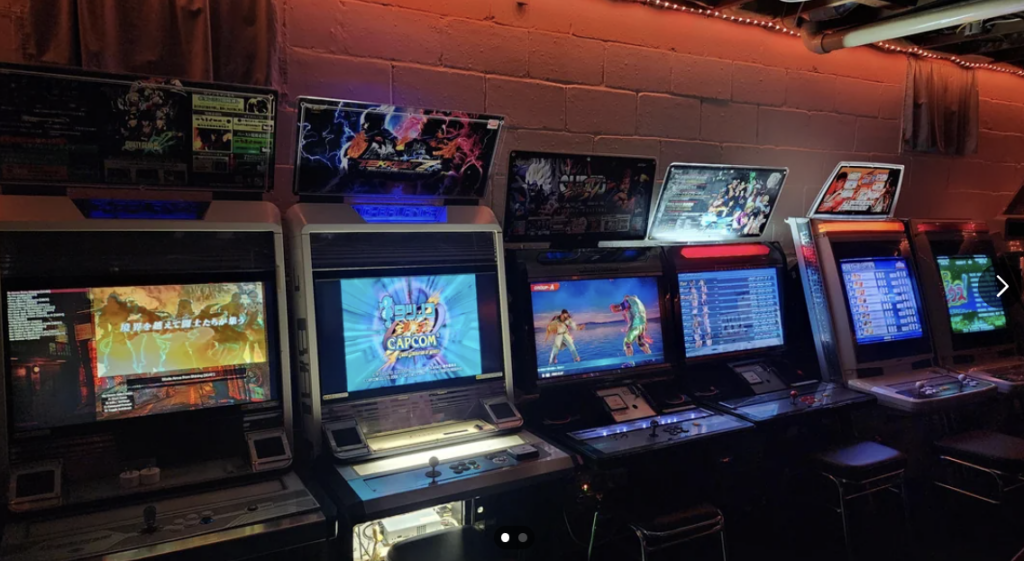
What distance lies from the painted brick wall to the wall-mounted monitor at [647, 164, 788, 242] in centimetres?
59

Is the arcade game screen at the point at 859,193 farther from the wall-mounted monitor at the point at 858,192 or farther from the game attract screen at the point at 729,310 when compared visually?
the game attract screen at the point at 729,310

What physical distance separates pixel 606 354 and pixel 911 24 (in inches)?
95.1

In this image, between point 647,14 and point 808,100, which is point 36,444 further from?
point 808,100

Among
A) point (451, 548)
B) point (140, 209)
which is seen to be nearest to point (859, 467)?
point (451, 548)

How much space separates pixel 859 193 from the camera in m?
3.81

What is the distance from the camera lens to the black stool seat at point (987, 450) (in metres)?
3.25

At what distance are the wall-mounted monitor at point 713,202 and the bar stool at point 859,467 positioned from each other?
3.74 ft

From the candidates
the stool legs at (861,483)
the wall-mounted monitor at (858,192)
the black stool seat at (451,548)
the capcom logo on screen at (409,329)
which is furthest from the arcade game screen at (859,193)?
the black stool seat at (451,548)

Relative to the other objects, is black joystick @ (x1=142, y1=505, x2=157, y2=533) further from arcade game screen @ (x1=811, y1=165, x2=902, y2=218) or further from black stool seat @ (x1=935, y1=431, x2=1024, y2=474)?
black stool seat @ (x1=935, y1=431, x2=1024, y2=474)

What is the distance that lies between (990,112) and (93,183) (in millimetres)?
5963

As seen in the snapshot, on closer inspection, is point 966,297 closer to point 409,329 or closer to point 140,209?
point 409,329

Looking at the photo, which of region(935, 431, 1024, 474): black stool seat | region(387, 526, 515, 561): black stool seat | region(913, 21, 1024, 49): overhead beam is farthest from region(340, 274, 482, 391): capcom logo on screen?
region(913, 21, 1024, 49): overhead beam

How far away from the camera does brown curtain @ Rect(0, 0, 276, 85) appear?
7.78 feet

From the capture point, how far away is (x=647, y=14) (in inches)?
145
